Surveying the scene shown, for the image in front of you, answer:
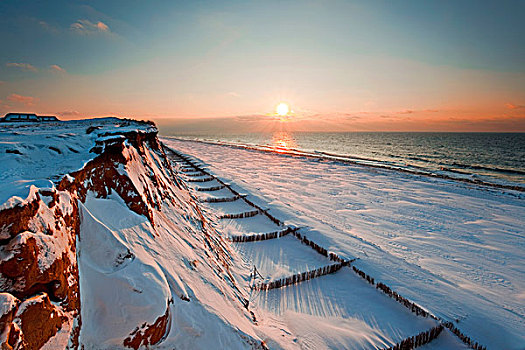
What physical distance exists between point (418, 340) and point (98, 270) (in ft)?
18.3

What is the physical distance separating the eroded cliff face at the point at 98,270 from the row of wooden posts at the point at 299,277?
59.7 inches

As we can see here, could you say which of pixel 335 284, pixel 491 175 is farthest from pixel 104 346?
pixel 491 175

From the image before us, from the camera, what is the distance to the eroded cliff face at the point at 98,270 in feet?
5.75

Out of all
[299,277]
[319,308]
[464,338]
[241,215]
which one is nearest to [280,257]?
[299,277]

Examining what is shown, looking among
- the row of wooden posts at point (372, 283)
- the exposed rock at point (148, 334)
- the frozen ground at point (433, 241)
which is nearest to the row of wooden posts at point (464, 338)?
the row of wooden posts at point (372, 283)

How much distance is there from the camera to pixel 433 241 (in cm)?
928

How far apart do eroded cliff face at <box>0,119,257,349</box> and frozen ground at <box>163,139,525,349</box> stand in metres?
2.83

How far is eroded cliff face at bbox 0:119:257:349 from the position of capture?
1.75 m

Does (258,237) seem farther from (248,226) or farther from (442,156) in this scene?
(442,156)

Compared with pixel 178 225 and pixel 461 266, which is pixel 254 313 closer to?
pixel 178 225

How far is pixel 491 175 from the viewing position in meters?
26.8

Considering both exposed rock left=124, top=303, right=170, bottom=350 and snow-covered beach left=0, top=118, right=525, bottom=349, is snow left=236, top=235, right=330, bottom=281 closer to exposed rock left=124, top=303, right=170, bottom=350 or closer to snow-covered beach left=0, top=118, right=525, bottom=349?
snow-covered beach left=0, top=118, right=525, bottom=349

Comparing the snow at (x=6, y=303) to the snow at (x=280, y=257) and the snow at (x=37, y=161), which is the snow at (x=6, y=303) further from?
the snow at (x=280, y=257)

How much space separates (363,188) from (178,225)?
15.9m
